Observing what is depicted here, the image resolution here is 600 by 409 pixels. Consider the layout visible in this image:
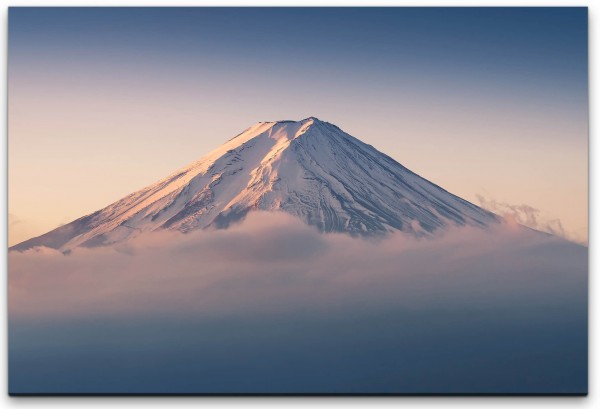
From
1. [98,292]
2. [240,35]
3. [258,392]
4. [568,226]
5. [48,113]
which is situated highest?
[240,35]

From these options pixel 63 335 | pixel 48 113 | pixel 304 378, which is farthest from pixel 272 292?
pixel 48 113

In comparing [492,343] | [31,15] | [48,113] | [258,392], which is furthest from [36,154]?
[492,343]

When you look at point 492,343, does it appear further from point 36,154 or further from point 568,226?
point 36,154

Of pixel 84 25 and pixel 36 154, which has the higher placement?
pixel 84 25

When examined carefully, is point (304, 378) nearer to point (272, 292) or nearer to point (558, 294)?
point (272, 292)

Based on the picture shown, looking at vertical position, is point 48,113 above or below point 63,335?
above

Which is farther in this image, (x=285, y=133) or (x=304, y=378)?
(x=285, y=133)
